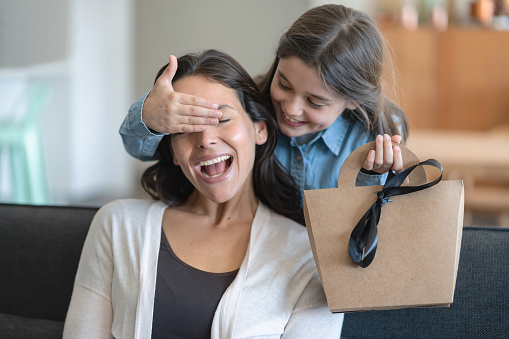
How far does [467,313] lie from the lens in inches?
55.6

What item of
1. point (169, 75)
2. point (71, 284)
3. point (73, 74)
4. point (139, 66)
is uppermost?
point (169, 75)

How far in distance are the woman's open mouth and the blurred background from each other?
307 cm

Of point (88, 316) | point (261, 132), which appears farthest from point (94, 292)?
point (261, 132)

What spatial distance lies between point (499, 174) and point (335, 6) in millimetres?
2164

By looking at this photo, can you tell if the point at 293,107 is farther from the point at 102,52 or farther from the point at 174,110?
the point at 102,52

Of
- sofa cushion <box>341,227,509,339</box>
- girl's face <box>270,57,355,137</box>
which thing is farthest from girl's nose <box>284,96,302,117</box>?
sofa cushion <box>341,227,509,339</box>

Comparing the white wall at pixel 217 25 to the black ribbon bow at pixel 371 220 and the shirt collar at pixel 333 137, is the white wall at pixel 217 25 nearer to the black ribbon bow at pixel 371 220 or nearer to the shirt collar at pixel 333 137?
the shirt collar at pixel 333 137

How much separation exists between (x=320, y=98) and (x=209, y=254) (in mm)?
Answer: 483

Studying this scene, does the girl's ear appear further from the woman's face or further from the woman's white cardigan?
the woman's white cardigan

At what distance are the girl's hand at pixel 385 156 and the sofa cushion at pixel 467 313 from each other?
1.16 feet

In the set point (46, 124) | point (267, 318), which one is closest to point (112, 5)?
point (46, 124)

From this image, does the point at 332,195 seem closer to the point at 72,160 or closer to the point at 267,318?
the point at 267,318

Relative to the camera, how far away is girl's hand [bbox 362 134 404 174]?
1.27 metres

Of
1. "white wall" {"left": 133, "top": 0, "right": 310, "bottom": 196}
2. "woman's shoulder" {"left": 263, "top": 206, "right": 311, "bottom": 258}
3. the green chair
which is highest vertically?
"woman's shoulder" {"left": 263, "top": 206, "right": 311, "bottom": 258}
